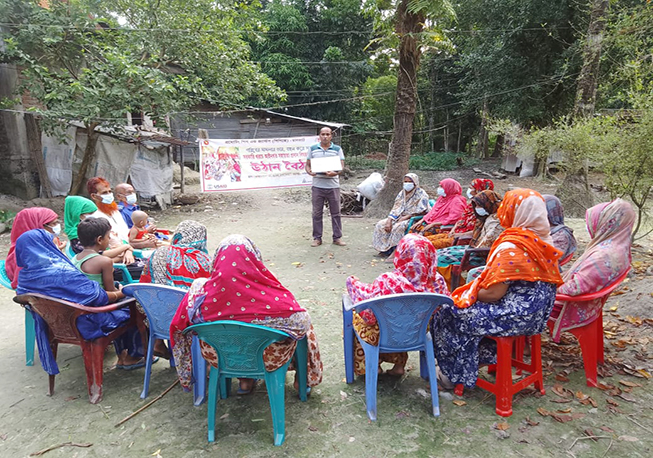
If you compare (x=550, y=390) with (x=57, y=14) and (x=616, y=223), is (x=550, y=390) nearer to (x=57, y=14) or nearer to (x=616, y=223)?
(x=616, y=223)

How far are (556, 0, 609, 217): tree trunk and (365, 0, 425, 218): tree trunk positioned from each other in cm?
341

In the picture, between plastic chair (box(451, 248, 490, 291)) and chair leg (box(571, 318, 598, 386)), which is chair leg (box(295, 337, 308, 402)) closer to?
chair leg (box(571, 318, 598, 386))

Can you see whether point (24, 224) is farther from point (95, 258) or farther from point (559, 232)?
point (559, 232)

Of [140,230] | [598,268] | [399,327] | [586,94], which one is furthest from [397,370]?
[586,94]

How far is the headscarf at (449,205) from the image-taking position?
18.6 ft

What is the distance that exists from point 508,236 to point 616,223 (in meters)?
1.10

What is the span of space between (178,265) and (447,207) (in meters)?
4.06

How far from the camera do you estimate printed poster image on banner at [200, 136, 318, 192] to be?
1094 cm

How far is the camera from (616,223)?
3.07m

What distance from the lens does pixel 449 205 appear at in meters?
5.79

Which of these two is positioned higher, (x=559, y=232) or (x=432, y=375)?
(x=559, y=232)

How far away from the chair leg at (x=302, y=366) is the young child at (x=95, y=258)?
148cm

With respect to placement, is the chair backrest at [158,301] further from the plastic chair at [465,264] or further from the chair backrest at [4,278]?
the plastic chair at [465,264]

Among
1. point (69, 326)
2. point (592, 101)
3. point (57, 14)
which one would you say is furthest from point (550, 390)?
point (57, 14)
